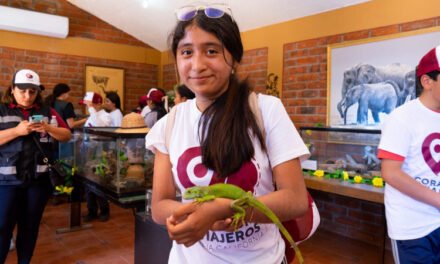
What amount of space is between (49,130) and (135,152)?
629mm

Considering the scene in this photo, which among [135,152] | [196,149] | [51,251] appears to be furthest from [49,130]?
[196,149]

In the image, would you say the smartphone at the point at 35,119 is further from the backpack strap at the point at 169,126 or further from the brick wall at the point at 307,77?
the brick wall at the point at 307,77

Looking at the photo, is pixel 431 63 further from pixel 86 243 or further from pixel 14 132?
pixel 86 243

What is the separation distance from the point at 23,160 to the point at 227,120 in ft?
6.85

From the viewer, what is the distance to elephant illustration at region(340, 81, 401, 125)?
3.39 m

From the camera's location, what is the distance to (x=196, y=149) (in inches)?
36.4

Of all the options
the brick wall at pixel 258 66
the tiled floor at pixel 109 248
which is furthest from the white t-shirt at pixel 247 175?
the brick wall at pixel 258 66

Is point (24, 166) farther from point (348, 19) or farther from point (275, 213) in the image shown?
point (348, 19)

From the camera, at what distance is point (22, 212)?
2547mm

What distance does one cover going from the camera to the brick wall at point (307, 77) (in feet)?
13.1

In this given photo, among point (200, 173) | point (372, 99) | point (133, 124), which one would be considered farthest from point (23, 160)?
point (372, 99)

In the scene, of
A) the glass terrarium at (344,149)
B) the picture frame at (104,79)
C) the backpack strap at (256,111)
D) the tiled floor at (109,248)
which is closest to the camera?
the backpack strap at (256,111)

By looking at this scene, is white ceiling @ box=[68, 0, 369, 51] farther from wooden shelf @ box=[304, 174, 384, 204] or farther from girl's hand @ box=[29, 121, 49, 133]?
wooden shelf @ box=[304, 174, 384, 204]

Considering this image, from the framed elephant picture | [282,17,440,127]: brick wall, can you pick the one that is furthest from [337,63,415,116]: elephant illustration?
[282,17,440,127]: brick wall
